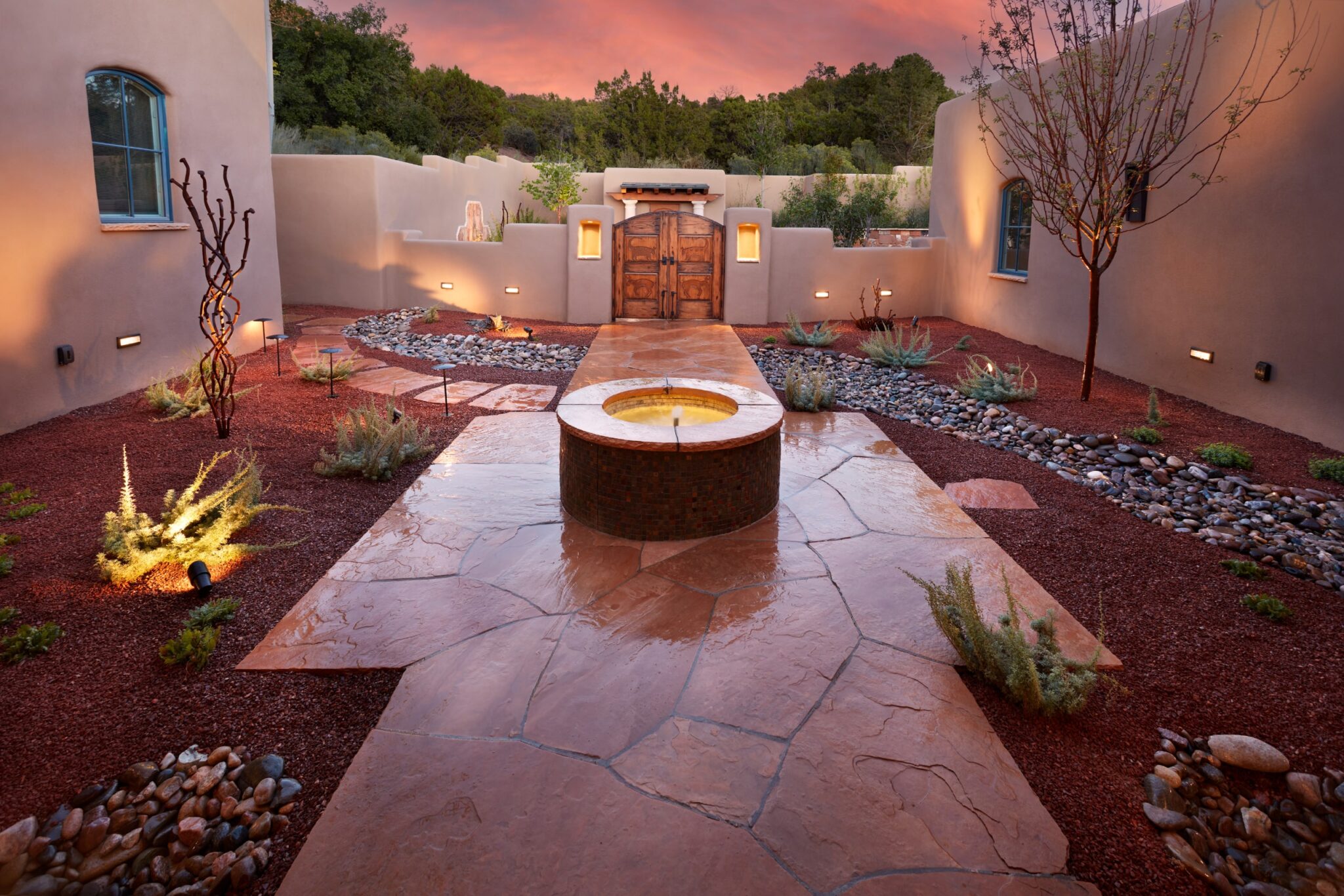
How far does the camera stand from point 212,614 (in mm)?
3236

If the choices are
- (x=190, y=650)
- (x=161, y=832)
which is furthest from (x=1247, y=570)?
(x=190, y=650)

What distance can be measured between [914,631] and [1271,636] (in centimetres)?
151

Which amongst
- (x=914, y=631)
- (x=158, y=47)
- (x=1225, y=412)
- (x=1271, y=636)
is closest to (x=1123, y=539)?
(x=1271, y=636)

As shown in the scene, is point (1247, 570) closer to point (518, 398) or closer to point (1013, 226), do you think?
point (518, 398)

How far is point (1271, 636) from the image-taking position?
328 centimetres

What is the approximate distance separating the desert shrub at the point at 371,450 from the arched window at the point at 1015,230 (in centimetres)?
875

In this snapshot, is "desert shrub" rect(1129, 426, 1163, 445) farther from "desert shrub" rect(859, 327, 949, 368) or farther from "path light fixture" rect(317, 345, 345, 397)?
"path light fixture" rect(317, 345, 345, 397)

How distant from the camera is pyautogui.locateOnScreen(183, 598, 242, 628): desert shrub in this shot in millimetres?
3199

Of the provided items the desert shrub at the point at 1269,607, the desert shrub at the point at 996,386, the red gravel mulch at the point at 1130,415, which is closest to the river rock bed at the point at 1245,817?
the desert shrub at the point at 1269,607

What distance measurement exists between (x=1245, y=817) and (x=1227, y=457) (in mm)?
3922

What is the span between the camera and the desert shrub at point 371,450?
5.10 m

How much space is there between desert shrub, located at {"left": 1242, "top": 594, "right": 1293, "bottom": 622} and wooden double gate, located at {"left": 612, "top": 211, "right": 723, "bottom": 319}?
9775 millimetres

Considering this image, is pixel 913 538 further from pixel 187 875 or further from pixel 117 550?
pixel 117 550

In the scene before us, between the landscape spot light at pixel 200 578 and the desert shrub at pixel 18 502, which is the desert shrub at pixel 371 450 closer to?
the desert shrub at pixel 18 502
